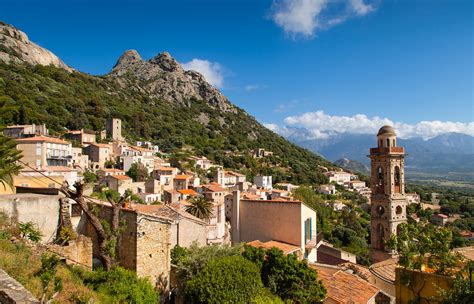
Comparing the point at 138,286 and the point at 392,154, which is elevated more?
the point at 392,154

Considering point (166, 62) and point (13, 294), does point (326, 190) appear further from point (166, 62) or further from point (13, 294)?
point (166, 62)

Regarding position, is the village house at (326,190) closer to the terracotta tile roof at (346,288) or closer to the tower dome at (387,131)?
the tower dome at (387,131)

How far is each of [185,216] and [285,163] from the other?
3086 inches

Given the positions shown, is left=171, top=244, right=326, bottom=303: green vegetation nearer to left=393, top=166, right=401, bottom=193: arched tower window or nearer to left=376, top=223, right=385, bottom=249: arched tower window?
left=376, top=223, right=385, bottom=249: arched tower window

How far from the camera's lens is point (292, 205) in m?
19.5

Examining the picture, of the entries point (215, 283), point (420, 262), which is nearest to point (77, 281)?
point (215, 283)

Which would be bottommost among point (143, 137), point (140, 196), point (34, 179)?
point (140, 196)

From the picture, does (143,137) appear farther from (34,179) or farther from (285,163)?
(34,179)

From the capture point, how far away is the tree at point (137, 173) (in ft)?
171

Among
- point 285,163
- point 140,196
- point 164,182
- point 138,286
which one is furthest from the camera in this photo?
point 285,163

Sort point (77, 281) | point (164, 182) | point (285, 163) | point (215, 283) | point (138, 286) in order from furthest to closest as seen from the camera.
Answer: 1. point (285, 163)
2. point (164, 182)
3. point (215, 283)
4. point (138, 286)
5. point (77, 281)

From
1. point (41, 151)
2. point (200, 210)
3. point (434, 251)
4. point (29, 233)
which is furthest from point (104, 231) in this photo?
point (41, 151)

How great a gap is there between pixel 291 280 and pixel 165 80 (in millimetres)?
135746

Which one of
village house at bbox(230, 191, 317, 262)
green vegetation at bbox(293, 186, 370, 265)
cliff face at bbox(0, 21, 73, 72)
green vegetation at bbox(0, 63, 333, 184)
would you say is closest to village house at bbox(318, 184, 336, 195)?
green vegetation at bbox(0, 63, 333, 184)
